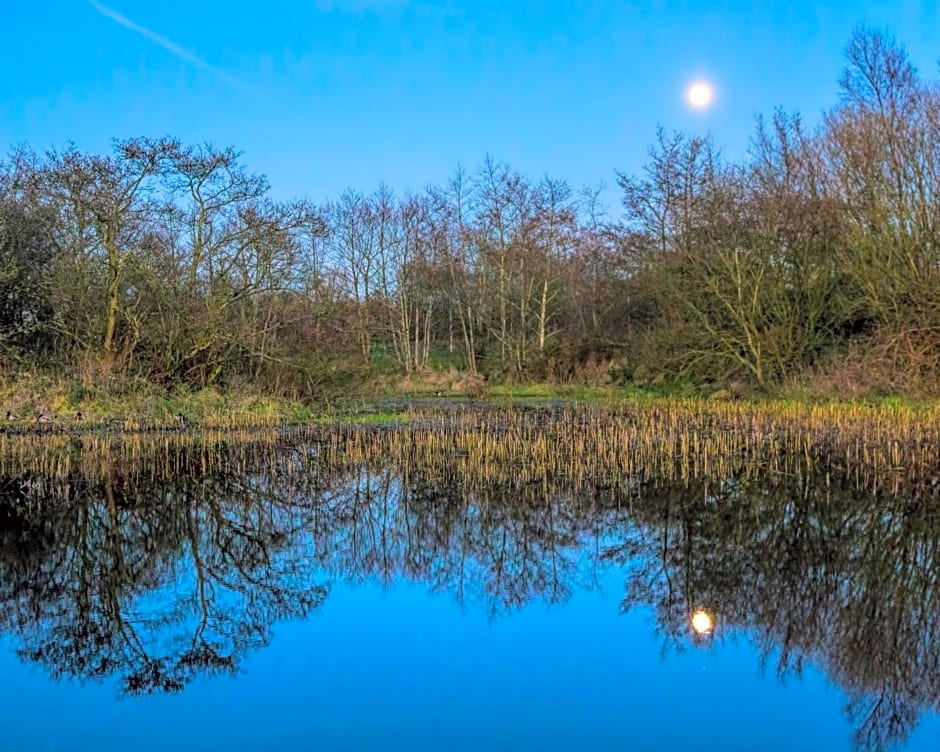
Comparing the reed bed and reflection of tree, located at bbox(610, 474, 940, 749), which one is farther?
the reed bed

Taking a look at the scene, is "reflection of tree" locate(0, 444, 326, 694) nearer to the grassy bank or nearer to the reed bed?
the reed bed

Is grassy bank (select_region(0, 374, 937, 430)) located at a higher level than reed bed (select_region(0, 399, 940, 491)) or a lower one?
higher

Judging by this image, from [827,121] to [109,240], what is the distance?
17.0 meters

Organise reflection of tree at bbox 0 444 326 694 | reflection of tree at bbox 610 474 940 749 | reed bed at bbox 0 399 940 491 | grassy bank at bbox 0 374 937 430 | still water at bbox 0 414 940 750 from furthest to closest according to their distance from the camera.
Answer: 1. grassy bank at bbox 0 374 937 430
2. reed bed at bbox 0 399 940 491
3. reflection of tree at bbox 0 444 326 694
4. reflection of tree at bbox 610 474 940 749
5. still water at bbox 0 414 940 750

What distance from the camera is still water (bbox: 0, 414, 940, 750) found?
4.08m

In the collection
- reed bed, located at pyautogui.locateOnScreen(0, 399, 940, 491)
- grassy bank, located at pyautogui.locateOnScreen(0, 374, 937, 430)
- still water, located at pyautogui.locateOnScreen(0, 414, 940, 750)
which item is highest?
grassy bank, located at pyautogui.locateOnScreen(0, 374, 937, 430)

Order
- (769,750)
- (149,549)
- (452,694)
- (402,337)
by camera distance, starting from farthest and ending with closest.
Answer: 1. (402,337)
2. (149,549)
3. (452,694)
4. (769,750)

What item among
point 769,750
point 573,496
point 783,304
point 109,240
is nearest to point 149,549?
point 573,496

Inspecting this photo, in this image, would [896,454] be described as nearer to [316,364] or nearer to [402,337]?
[316,364]

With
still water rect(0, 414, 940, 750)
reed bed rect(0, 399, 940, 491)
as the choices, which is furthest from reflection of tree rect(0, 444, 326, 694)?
reed bed rect(0, 399, 940, 491)

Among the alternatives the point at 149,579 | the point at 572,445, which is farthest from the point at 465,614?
the point at 572,445

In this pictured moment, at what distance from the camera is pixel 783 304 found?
68.0 feet

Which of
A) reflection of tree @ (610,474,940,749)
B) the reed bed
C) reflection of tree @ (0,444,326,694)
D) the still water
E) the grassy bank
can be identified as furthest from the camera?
the grassy bank

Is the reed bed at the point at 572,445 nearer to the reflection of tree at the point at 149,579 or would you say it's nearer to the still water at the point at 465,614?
the still water at the point at 465,614
